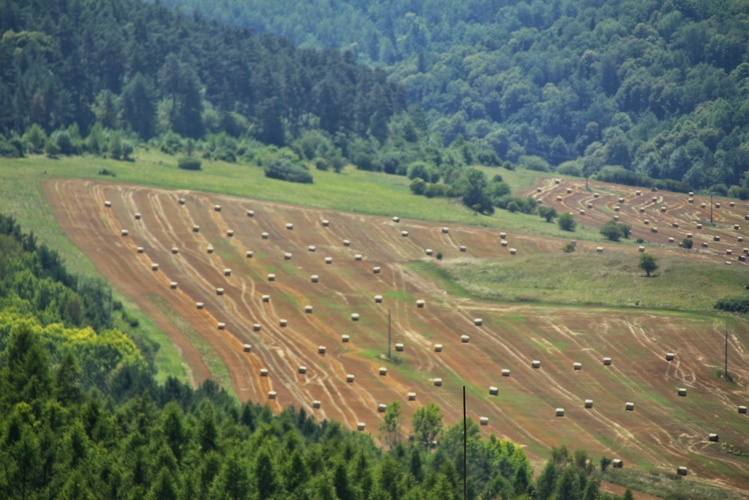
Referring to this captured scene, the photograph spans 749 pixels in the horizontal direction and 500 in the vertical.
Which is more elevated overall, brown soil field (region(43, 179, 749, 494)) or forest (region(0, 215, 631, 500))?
forest (region(0, 215, 631, 500))

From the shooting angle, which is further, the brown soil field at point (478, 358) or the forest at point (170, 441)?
the brown soil field at point (478, 358)

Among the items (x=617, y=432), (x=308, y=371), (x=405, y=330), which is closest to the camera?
(x=617, y=432)

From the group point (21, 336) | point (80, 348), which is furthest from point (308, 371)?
point (21, 336)

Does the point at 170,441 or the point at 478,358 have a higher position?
the point at 170,441

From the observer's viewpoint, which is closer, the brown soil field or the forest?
the forest

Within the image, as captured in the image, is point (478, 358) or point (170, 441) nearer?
point (170, 441)

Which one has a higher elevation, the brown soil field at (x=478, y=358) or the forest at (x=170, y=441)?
the forest at (x=170, y=441)

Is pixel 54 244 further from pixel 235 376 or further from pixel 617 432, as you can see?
pixel 617 432

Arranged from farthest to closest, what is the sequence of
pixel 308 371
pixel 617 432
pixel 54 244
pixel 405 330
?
pixel 54 244
pixel 405 330
pixel 308 371
pixel 617 432
